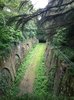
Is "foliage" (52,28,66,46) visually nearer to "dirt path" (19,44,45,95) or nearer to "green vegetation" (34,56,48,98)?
"green vegetation" (34,56,48,98)

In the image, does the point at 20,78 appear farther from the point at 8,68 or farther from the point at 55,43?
the point at 55,43

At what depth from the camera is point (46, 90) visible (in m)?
10.2

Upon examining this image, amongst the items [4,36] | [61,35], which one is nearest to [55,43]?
[61,35]

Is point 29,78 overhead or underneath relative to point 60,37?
underneath

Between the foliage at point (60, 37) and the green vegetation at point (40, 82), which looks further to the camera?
the foliage at point (60, 37)

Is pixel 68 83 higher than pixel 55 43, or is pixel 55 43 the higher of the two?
pixel 55 43

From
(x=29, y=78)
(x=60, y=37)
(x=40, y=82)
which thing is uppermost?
(x=60, y=37)

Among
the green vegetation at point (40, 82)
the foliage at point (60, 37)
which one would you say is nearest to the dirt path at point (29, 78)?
the green vegetation at point (40, 82)

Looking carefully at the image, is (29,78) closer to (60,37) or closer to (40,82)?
(40,82)

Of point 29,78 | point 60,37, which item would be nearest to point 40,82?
point 29,78

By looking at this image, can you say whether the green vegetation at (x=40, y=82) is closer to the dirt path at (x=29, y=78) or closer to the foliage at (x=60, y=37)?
the dirt path at (x=29, y=78)

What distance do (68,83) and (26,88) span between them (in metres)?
4.46

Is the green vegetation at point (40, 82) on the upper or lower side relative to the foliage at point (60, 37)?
lower

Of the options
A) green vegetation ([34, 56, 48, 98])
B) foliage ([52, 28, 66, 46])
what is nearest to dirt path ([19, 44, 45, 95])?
green vegetation ([34, 56, 48, 98])
